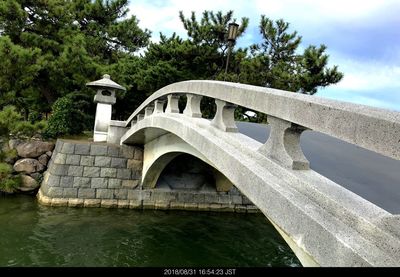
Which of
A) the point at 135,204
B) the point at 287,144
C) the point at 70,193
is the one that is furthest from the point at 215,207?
the point at 287,144

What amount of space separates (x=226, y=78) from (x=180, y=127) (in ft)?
24.4

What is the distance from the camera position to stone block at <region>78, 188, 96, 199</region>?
1052cm

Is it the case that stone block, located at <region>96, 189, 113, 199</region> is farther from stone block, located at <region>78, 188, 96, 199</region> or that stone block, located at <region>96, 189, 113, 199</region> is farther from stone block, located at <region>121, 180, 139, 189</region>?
stone block, located at <region>121, 180, 139, 189</region>

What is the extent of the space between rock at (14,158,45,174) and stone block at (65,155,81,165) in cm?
150

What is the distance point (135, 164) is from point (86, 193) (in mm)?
1751

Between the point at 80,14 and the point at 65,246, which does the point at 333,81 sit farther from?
the point at 80,14

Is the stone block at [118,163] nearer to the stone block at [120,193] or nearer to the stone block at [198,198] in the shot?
the stone block at [120,193]

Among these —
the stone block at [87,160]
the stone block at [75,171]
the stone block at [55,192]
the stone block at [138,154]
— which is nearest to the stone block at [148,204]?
the stone block at [138,154]

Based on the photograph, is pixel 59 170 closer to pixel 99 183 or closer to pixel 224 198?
pixel 99 183

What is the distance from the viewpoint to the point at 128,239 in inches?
329

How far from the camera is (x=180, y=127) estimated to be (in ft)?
18.7

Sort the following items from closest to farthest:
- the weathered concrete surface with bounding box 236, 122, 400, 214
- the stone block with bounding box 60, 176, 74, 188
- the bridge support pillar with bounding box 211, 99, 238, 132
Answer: the weathered concrete surface with bounding box 236, 122, 400, 214
the bridge support pillar with bounding box 211, 99, 238, 132
the stone block with bounding box 60, 176, 74, 188

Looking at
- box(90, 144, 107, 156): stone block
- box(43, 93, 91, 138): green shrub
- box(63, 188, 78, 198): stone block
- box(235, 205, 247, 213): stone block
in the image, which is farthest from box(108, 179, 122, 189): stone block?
box(235, 205, 247, 213): stone block

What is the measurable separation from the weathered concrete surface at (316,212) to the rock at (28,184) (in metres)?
9.38
